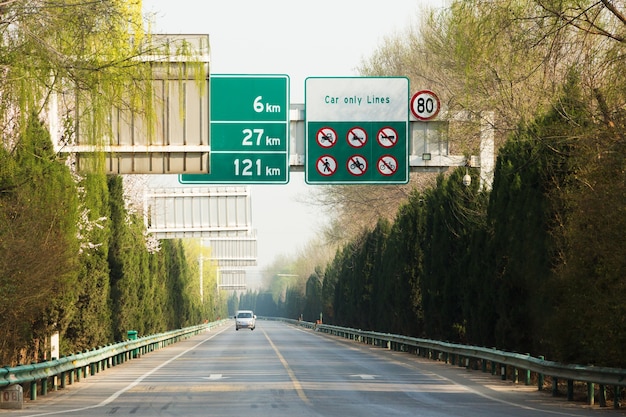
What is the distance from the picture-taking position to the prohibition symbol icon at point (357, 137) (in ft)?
112

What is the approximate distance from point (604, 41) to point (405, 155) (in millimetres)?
14830

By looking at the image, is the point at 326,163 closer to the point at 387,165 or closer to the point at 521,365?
the point at 387,165

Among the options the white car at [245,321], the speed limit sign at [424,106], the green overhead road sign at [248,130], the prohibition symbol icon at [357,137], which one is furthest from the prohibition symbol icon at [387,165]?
the white car at [245,321]

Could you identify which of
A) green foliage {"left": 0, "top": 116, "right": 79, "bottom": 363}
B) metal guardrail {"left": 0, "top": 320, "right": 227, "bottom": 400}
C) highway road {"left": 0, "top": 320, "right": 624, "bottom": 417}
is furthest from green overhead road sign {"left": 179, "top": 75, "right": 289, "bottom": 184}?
green foliage {"left": 0, "top": 116, "right": 79, "bottom": 363}

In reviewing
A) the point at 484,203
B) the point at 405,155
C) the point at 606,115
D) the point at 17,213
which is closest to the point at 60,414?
the point at 17,213

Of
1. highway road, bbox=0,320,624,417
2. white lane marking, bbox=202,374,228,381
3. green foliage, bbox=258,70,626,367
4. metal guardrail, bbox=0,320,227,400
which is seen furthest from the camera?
white lane marking, bbox=202,374,228,381

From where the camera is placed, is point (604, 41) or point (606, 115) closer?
point (606, 115)

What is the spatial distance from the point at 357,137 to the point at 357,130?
0.22 m

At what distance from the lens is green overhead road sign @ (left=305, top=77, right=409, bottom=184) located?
1337 inches

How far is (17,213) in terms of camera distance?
23031mm

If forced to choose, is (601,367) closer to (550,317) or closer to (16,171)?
(550,317)

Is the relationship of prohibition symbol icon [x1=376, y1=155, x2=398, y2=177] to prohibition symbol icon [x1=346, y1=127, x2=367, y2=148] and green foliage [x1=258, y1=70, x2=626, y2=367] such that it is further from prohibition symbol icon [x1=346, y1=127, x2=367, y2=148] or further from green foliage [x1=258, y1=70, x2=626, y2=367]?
green foliage [x1=258, y1=70, x2=626, y2=367]

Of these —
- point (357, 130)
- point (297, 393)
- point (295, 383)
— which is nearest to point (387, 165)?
point (357, 130)

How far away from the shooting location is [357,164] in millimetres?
34031
